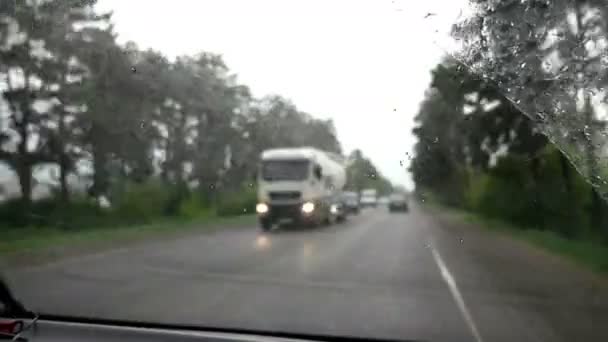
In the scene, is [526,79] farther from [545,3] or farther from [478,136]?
[478,136]

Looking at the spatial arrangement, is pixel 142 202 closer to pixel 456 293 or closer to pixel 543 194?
pixel 456 293

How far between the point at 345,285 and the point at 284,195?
1.72 m

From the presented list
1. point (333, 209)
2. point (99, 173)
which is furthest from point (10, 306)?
point (333, 209)

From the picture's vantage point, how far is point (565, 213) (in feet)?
20.4

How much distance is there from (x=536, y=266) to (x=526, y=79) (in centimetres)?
348

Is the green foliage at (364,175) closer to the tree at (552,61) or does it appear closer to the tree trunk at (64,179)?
the tree at (552,61)

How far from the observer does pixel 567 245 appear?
701cm

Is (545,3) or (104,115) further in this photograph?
(104,115)

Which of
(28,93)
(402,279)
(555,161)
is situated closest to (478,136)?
(555,161)

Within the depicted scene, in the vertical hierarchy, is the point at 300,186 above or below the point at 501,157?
below

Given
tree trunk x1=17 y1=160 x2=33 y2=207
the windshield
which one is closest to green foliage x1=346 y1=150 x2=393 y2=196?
the windshield

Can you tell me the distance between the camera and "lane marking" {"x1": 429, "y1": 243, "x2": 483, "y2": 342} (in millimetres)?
4992

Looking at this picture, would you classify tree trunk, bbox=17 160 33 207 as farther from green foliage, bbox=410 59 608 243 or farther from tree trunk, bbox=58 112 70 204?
green foliage, bbox=410 59 608 243

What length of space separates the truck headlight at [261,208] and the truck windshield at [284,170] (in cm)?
32
